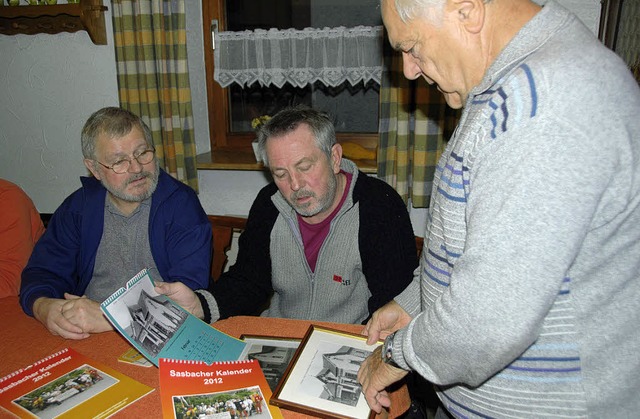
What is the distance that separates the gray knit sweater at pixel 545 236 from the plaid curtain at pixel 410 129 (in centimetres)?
181

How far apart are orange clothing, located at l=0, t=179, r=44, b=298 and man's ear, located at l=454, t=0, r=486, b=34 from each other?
1780mm

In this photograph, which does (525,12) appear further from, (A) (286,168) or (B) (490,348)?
(A) (286,168)

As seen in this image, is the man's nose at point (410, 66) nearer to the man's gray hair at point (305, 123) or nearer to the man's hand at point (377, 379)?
the man's hand at point (377, 379)

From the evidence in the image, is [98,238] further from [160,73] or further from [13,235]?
[160,73]

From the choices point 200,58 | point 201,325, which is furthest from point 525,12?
point 200,58

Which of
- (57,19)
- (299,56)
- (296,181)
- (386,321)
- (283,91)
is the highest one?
(57,19)

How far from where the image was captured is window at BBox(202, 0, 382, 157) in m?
2.97

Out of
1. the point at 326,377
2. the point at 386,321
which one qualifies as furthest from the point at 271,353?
the point at 386,321

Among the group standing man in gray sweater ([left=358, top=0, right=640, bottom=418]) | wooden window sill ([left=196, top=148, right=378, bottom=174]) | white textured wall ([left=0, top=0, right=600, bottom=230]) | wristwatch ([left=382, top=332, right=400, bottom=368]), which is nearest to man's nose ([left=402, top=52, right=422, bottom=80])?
standing man in gray sweater ([left=358, top=0, right=640, bottom=418])

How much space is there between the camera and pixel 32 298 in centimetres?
159

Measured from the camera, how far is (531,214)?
26.2 inches

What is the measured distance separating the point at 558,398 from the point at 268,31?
2669mm

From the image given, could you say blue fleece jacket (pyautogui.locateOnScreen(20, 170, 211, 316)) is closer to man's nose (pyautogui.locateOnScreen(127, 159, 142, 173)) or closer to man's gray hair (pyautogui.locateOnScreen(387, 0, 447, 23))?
man's nose (pyautogui.locateOnScreen(127, 159, 142, 173))

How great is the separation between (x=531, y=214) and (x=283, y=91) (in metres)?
2.73
